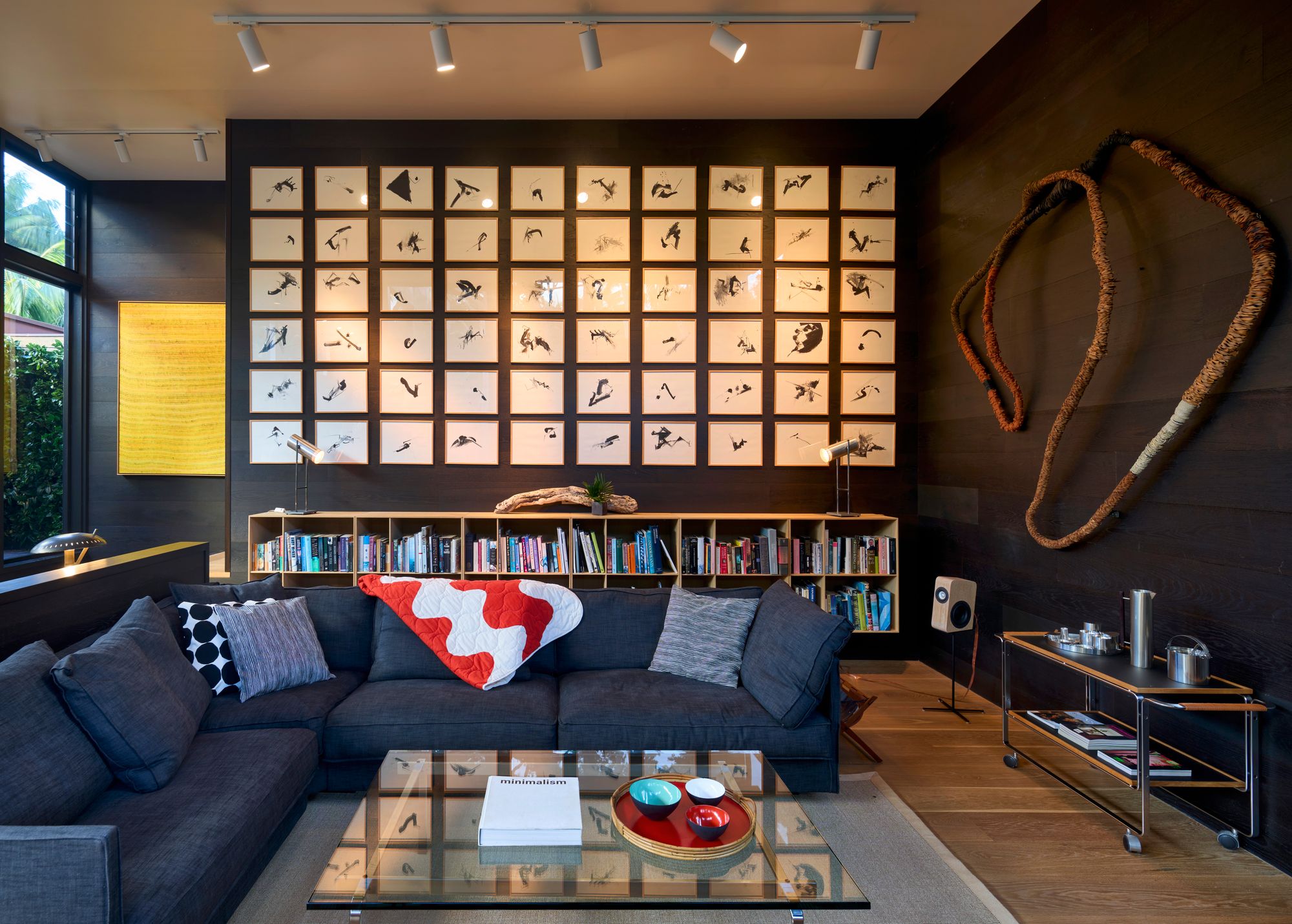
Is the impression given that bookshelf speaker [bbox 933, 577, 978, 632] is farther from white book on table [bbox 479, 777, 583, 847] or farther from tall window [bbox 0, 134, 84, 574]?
tall window [bbox 0, 134, 84, 574]

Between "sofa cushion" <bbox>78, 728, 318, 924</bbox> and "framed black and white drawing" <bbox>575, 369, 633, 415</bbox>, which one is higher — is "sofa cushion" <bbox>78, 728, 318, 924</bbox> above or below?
below

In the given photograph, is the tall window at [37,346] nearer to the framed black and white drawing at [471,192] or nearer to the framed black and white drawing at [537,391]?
the framed black and white drawing at [471,192]

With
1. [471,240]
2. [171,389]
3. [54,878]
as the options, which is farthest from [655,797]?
[171,389]

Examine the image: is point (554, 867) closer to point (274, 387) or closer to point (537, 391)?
point (537, 391)

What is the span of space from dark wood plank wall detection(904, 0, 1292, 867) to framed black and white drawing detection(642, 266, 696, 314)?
162 centimetres

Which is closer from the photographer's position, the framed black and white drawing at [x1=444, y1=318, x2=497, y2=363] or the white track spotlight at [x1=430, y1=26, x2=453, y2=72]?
the white track spotlight at [x1=430, y1=26, x2=453, y2=72]

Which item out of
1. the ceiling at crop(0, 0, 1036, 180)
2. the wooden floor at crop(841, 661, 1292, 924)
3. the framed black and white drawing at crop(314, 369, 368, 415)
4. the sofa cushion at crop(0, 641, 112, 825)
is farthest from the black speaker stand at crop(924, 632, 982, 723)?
the framed black and white drawing at crop(314, 369, 368, 415)

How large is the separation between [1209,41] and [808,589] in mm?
3124

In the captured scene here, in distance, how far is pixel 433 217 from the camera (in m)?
4.47

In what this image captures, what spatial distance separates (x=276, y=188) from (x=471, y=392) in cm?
188

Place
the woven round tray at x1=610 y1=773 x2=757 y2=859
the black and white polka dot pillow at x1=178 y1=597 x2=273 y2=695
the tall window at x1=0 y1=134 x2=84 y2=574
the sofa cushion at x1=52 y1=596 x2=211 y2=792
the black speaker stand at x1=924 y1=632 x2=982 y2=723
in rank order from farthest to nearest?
1. the tall window at x1=0 y1=134 x2=84 y2=574
2. the black speaker stand at x1=924 y1=632 x2=982 y2=723
3. the black and white polka dot pillow at x1=178 y1=597 x2=273 y2=695
4. the sofa cushion at x1=52 y1=596 x2=211 y2=792
5. the woven round tray at x1=610 y1=773 x2=757 y2=859

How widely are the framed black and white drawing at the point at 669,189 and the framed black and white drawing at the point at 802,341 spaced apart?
1027mm

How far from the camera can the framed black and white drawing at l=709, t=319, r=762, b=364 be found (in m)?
4.49

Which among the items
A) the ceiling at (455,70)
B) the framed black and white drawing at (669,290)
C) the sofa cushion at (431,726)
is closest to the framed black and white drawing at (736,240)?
the framed black and white drawing at (669,290)
